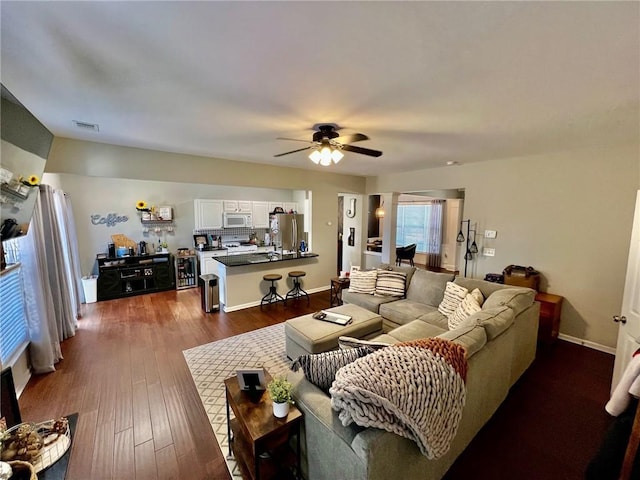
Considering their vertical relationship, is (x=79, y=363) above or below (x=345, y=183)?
below

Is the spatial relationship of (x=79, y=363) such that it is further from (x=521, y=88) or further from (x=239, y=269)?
(x=521, y=88)

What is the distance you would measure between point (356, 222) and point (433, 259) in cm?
352

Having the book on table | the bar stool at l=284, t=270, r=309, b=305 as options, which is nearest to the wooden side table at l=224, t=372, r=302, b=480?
the book on table

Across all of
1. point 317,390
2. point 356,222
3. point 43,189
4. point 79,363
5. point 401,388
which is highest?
point 43,189

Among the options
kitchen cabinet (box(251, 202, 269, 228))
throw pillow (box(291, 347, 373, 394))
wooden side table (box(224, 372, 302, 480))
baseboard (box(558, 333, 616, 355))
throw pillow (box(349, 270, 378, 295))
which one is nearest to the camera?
wooden side table (box(224, 372, 302, 480))

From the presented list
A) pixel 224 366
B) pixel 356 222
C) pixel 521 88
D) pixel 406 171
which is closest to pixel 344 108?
pixel 521 88

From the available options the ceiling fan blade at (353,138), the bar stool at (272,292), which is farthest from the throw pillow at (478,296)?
the bar stool at (272,292)

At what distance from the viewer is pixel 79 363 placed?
301cm

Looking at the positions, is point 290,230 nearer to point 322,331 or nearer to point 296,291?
point 296,291

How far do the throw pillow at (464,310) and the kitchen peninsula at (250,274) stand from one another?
311 centimetres

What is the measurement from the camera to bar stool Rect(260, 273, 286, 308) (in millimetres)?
4752

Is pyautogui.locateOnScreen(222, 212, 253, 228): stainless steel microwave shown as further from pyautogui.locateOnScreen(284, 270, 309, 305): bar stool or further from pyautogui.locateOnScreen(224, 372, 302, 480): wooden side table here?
pyautogui.locateOnScreen(224, 372, 302, 480): wooden side table

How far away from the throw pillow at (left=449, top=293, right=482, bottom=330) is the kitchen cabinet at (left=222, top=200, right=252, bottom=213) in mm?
5583

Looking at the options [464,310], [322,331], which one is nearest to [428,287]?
[464,310]
